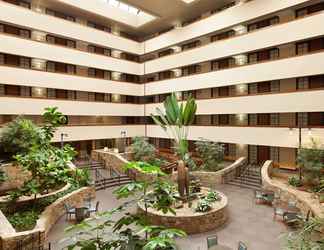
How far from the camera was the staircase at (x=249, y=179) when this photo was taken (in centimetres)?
1876

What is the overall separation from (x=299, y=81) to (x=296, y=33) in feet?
13.2

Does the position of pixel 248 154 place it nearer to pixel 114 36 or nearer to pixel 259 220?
pixel 259 220

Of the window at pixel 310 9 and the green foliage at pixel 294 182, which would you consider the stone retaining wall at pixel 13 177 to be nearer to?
the green foliage at pixel 294 182

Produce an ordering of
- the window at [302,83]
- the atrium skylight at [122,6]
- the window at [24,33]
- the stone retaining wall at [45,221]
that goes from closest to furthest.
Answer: the stone retaining wall at [45,221]
the window at [302,83]
the window at [24,33]
the atrium skylight at [122,6]

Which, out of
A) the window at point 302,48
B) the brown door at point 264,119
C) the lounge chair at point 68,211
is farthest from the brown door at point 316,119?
the lounge chair at point 68,211

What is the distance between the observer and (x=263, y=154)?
2320cm

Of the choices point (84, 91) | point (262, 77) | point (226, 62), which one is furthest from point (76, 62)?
point (262, 77)

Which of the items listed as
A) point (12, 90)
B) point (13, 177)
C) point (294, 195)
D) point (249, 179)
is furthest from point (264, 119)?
point (12, 90)

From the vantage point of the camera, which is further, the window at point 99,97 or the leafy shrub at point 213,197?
the window at point 99,97

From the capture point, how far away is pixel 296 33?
17.8 metres

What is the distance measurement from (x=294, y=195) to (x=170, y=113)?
8.80m

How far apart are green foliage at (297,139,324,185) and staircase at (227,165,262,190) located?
3705mm

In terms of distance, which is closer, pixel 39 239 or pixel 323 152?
pixel 39 239

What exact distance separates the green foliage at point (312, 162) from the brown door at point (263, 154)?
6.85 m
